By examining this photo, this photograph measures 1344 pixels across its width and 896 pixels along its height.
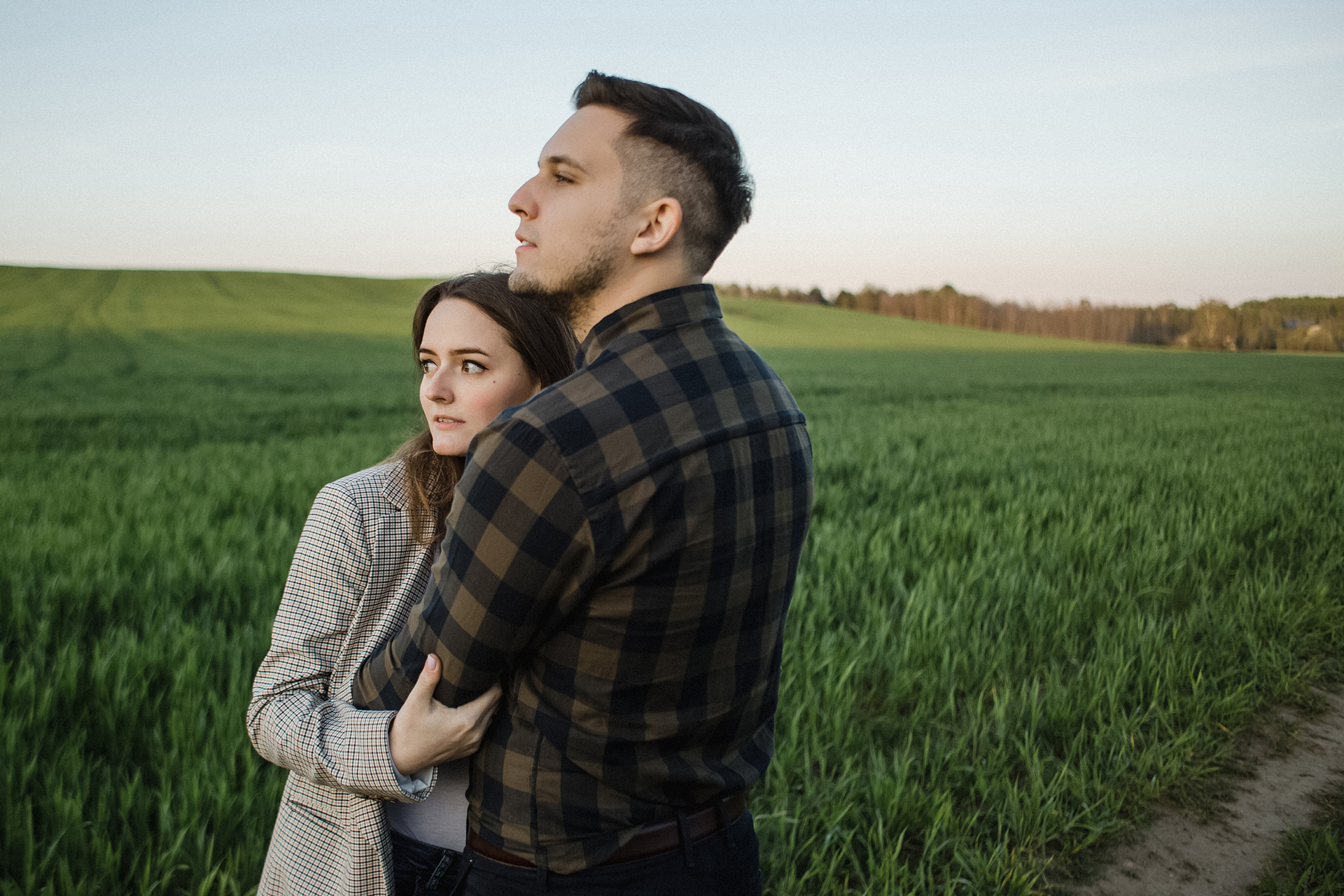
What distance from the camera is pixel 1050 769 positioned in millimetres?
2850

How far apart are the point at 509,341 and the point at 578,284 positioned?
1.67 ft

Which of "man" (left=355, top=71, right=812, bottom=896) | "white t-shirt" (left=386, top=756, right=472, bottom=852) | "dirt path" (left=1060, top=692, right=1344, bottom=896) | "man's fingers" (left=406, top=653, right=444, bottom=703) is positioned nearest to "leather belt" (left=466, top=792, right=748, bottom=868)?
"man" (left=355, top=71, right=812, bottom=896)

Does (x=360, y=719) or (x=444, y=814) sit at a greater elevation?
(x=360, y=719)

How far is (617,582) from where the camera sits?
1.01 metres

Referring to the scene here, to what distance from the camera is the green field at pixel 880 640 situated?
2.28 meters

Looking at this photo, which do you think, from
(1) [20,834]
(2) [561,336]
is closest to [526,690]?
(2) [561,336]

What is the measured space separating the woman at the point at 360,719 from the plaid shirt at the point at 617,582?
60 millimetres

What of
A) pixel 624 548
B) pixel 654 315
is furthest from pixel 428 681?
pixel 654 315

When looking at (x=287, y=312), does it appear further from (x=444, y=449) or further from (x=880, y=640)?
(x=444, y=449)

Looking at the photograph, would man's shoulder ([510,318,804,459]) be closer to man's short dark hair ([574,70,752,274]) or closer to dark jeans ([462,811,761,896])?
man's short dark hair ([574,70,752,274])

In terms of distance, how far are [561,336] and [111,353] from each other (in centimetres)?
2840

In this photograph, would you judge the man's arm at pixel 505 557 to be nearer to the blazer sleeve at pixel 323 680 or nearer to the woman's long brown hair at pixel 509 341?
the blazer sleeve at pixel 323 680

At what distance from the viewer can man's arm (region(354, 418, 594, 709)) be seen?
0.97 metres

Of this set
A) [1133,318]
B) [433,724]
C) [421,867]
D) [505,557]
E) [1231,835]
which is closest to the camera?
[505,557]
